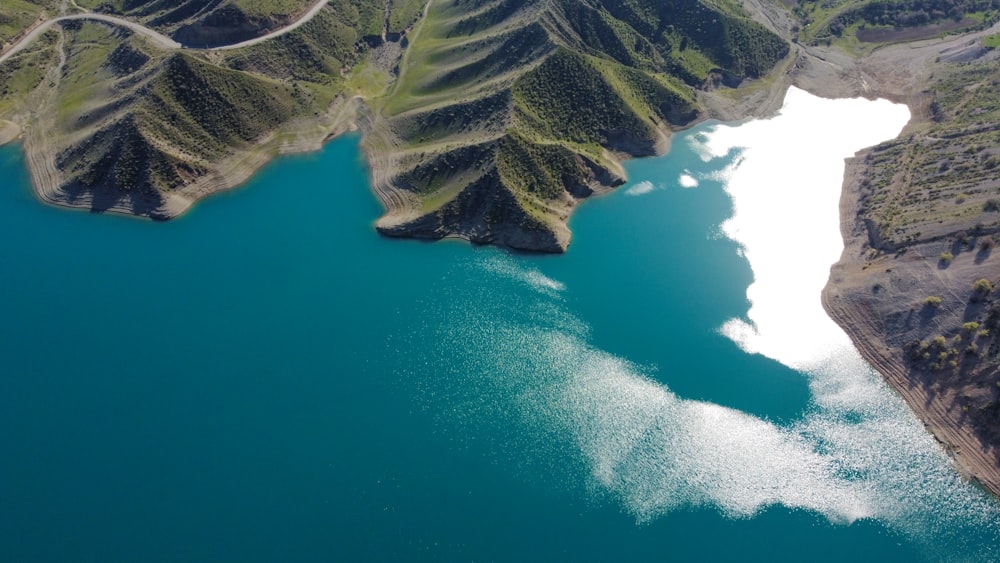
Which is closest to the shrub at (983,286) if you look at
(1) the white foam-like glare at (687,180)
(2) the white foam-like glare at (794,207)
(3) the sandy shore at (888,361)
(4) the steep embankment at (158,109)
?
(3) the sandy shore at (888,361)

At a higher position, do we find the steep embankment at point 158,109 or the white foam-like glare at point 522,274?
the steep embankment at point 158,109

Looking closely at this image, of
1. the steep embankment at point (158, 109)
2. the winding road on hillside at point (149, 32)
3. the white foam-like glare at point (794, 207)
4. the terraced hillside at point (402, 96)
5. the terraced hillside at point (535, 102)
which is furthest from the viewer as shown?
the winding road on hillside at point (149, 32)

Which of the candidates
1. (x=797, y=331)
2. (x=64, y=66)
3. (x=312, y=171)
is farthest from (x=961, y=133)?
(x=64, y=66)

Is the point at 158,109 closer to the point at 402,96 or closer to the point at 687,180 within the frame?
the point at 402,96

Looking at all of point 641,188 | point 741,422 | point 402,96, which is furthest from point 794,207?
point 402,96

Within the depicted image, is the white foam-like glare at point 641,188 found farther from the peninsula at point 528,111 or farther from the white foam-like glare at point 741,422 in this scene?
the white foam-like glare at point 741,422

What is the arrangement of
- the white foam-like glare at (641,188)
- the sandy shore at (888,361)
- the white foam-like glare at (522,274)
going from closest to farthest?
the sandy shore at (888,361)
the white foam-like glare at (522,274)
the white foam-like glare at (641,188)

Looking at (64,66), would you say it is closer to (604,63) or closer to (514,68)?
(514,68)

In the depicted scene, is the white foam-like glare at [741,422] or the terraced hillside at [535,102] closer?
the white foam-like glare at [741,422]
